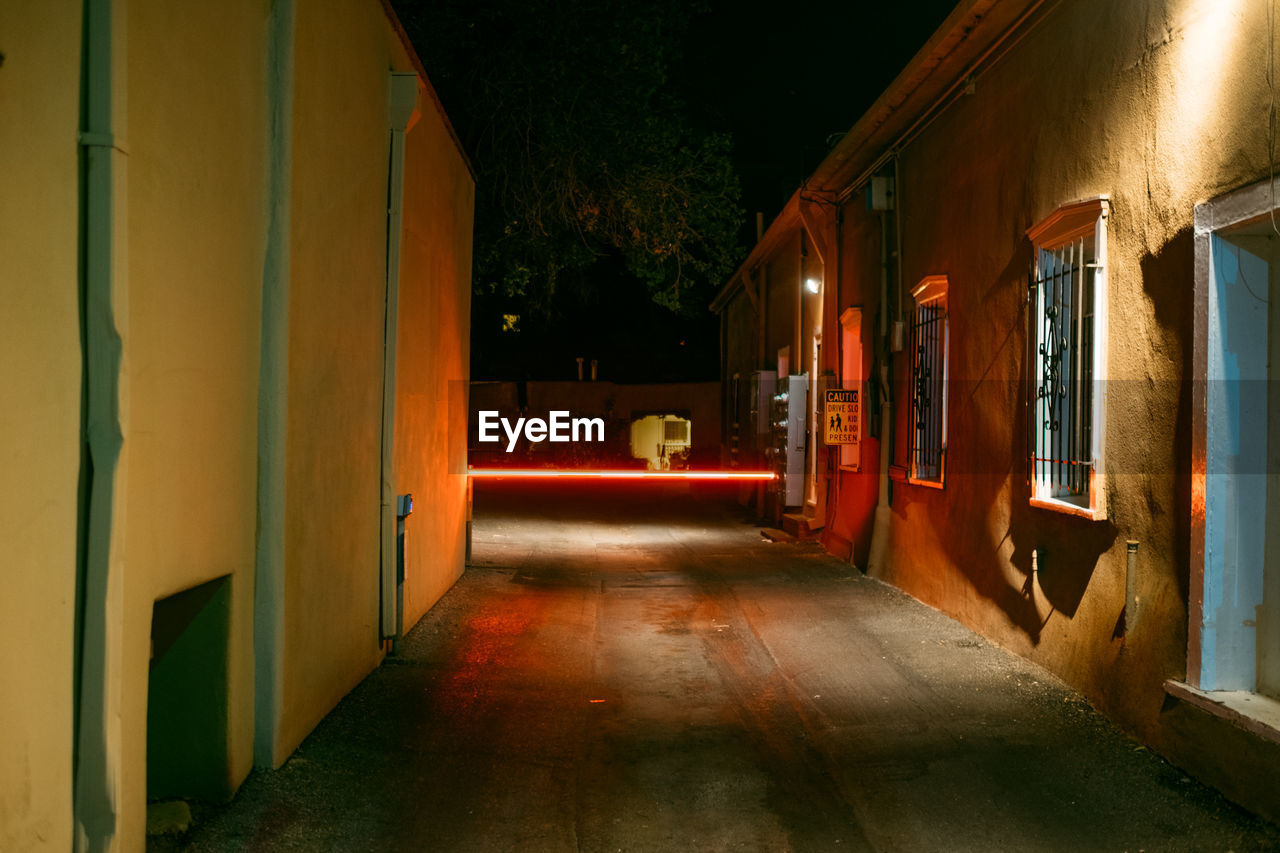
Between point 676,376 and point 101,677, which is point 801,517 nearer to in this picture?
point 101,677

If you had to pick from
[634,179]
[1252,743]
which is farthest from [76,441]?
[634,179]

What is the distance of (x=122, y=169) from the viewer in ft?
11.6

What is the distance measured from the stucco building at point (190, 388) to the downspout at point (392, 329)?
0.02 m

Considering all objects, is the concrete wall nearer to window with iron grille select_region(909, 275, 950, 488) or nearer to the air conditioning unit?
the air conditioning unit

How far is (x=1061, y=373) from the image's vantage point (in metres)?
7.48

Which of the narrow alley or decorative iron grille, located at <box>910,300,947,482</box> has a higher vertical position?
decorative iron grille, located at <box>910,300,947,482</box>

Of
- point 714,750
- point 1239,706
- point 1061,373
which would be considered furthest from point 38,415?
point 1061,373

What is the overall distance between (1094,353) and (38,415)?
229 inches

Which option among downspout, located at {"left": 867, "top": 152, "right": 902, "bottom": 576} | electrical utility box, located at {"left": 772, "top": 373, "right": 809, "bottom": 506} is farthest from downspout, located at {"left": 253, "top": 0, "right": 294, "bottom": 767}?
electrical utility box, located at {"left": 772, "top": 373, "right": 809, "bottom": 506}

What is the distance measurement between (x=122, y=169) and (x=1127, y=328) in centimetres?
533

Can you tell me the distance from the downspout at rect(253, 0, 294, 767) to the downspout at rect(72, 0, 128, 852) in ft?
5.51

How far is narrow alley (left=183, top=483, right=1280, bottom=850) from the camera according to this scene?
465 centimetres
